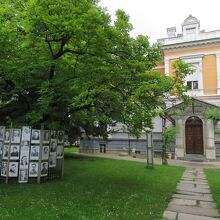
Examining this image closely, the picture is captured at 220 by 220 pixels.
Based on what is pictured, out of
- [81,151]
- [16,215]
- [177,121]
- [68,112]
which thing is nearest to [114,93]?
[68,112]

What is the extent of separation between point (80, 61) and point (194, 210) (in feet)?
19.3

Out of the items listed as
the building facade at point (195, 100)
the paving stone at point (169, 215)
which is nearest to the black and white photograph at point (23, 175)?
the paving stone at point (169, 215)

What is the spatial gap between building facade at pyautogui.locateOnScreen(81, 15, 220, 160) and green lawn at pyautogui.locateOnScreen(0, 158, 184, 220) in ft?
44.3

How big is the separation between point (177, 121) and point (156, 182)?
14.6m

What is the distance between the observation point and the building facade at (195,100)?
23234 millimetres

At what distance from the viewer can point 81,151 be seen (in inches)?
1082

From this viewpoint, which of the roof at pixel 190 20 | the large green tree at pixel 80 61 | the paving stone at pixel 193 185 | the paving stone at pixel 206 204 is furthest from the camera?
the roof at pixel 190 20

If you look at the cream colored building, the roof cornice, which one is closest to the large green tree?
the cream colored building

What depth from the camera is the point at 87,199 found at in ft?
24.0

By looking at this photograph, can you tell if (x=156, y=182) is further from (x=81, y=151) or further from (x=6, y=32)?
(x=81, y=151)

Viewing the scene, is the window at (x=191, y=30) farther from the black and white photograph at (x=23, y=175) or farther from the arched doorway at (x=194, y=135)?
the black and white photograph at (x=23, y=175)

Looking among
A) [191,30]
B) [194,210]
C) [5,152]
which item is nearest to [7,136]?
[5,152]

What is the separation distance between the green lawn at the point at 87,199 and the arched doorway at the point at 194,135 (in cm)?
1409

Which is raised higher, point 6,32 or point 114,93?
point 6,32
